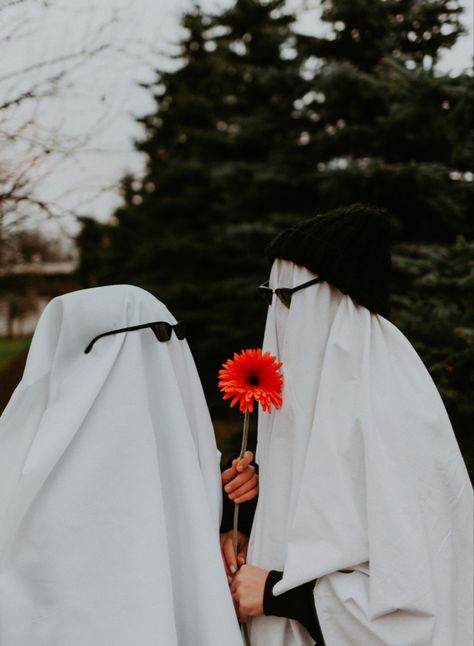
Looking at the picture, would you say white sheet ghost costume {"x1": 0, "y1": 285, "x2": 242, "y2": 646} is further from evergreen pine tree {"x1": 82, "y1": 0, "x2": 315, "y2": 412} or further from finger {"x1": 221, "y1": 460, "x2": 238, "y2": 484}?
evergreen pine tree {"x1": 82, "y1": 0, "x2": 315, "y2": 412}

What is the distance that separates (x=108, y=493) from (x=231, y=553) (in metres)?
0.56

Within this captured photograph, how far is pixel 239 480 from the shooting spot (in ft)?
6.34

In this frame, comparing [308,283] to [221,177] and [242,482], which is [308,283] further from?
[221,177]

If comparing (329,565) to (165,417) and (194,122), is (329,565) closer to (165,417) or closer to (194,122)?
(165,417)

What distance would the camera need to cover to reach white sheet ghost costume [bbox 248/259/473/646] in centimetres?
155

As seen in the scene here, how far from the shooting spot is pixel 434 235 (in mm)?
7266

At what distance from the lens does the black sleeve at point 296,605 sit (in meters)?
1.60

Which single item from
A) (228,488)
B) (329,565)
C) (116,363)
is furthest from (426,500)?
(116,363)

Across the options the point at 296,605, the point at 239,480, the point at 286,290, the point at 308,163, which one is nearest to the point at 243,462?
the point at 239,480

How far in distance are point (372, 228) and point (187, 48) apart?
15.7m

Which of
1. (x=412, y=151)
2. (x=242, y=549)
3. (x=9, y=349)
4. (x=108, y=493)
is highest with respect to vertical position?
(x=412, y=151)

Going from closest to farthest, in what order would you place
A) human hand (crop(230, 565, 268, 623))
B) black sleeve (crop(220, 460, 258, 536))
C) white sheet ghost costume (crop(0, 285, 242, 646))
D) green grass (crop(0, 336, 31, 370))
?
white sheet ghost costume (crop(0, 285, 242, 646)) → human hand (crop(230, 565, 268, 623)) → black sleeve (crop(220, 460, 258, 536)) → green grass (crop(0, 336, 31, 370))

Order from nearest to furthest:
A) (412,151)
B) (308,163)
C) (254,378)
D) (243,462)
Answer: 1. (254,378)
2. (243,462)
3. (412,151)
4. (308,163)

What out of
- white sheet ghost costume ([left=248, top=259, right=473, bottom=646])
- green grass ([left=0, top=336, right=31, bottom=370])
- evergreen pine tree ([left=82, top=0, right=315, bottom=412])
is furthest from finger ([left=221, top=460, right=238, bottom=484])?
green grass ([left=0, top=336, right=31, bottom=370])
